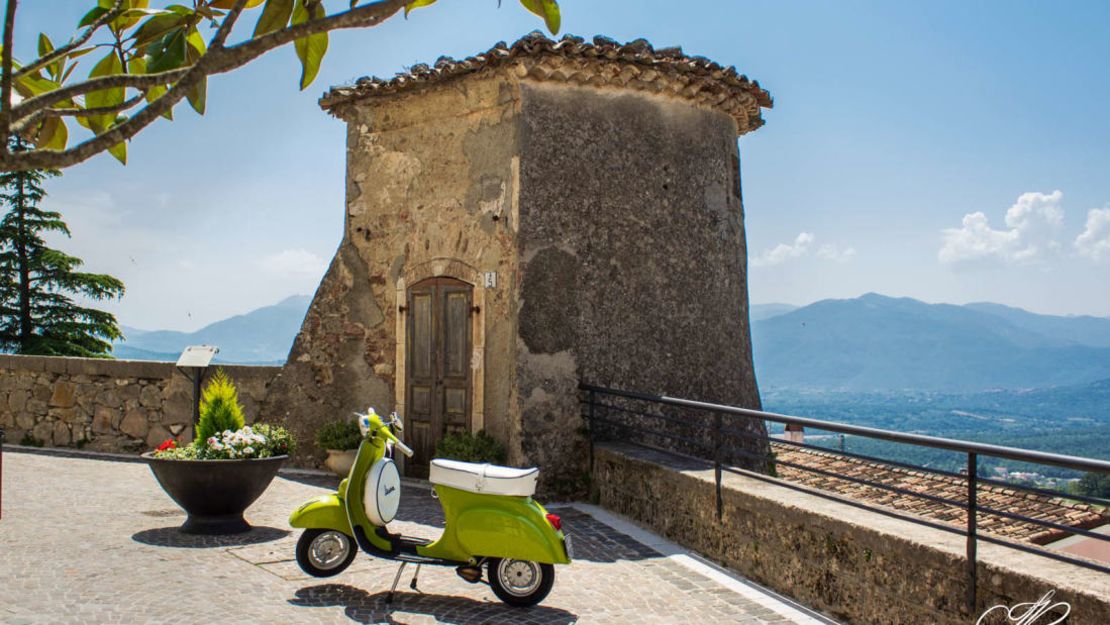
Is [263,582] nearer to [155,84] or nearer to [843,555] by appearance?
[843,555]

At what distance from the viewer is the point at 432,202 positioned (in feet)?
34.7

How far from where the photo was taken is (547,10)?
9.71 ft

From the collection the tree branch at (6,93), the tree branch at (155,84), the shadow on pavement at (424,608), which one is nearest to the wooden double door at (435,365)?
the shadow on pavement at (424,608)

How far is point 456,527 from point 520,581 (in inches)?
20.6

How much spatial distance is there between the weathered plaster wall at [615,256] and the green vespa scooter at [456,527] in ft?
12.0

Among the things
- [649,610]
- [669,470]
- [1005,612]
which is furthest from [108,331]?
[1005,612]

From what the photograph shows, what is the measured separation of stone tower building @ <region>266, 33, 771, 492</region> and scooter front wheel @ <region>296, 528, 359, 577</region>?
3582mm

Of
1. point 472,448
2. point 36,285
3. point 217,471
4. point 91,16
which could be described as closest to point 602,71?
point 472,448

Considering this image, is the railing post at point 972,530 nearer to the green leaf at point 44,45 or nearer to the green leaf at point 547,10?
the green leaf at point 547,10

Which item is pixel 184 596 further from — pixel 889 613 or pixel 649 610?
pixel 889 613

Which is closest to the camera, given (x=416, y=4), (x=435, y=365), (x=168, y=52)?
(x=168, y=52)

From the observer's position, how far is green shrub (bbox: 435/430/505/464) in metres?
9.53

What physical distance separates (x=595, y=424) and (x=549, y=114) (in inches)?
135

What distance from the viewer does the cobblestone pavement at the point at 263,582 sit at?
17.6 feet
